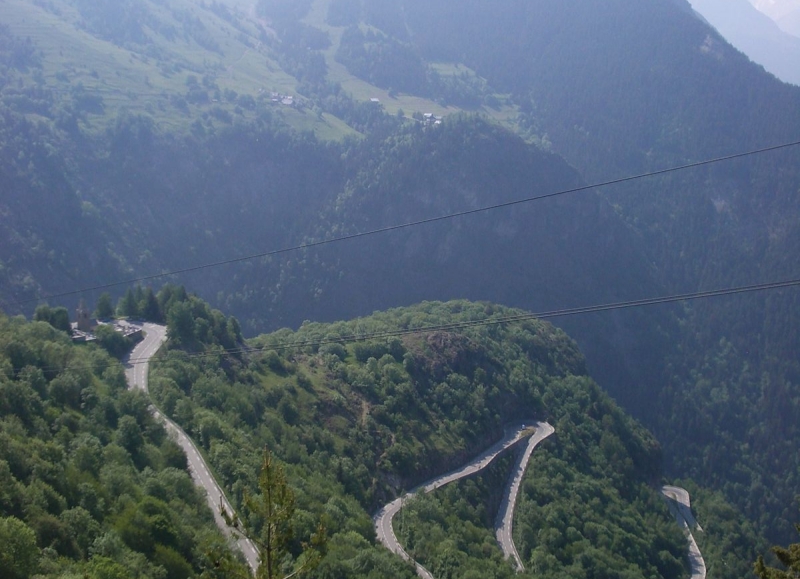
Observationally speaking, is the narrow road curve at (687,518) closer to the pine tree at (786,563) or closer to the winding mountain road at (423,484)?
the winding mountain road at (423,484)

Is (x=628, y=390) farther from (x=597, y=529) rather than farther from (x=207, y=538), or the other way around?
(x=207, y=538)

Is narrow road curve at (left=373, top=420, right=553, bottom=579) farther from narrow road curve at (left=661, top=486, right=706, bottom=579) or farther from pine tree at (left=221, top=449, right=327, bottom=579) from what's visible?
pine tree at (left=221, top=449, right=327, bottom=579)

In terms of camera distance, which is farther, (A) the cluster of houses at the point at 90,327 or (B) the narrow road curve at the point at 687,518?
(B) the narrow road curve at the point at 687,518

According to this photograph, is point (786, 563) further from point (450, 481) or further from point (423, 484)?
point (423, 484)

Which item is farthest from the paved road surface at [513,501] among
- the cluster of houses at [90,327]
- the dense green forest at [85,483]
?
the cluster of houses at [90,327]

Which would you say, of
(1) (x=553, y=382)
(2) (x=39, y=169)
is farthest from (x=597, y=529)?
(2) (x=39, y=169)

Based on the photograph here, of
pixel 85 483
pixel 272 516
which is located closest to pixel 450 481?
pixel 85 483

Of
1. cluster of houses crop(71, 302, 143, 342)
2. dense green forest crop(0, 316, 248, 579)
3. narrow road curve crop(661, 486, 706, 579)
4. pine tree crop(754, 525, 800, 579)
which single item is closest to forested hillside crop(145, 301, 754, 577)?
narrow road curve crop(661, 486, 706, 579)
